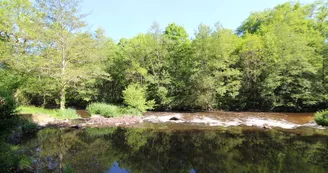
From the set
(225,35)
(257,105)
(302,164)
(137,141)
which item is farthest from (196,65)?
(302,164)

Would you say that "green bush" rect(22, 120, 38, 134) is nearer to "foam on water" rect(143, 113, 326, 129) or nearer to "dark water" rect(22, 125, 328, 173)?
"dark water" rect(22, 125, 328, 173)

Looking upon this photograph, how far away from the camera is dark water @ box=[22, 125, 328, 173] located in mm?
6465

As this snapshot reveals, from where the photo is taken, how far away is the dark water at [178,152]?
6.46 metres

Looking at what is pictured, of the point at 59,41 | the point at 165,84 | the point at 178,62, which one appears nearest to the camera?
the point at 59,41

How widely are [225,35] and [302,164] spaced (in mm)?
19821

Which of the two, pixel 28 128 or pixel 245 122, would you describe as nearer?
pixel 28 128

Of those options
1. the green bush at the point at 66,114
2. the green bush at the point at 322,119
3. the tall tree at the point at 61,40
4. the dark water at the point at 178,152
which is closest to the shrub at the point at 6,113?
the dark water at the point at 178,152

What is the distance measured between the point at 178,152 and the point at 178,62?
20034mm

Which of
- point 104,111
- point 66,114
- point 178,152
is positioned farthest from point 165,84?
point 178,152

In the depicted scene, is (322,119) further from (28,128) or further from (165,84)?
(28,128)

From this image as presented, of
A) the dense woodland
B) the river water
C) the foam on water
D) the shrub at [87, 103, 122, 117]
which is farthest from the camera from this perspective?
the dense woodland

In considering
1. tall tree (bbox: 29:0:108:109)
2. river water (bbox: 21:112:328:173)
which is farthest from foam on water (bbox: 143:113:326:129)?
tall tree (bbox: 29:0:108:109)

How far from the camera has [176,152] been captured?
8164 mm

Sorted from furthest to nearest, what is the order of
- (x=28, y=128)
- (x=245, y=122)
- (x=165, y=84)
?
(x=165, y=84)
(x=245, y=122)
(x=28, y=128)
